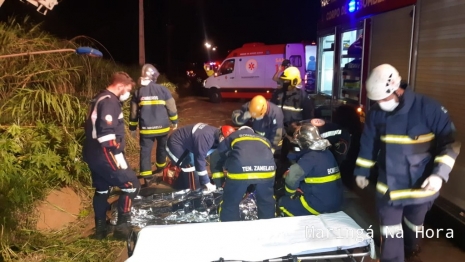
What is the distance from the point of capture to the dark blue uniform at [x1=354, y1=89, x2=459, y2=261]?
311cm

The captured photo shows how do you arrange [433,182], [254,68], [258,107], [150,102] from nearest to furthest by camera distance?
[433,182]
[258,107]
[150,102]
[254,68]

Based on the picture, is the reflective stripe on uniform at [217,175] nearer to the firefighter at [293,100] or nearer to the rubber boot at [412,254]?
the rubber boot at [412,254]

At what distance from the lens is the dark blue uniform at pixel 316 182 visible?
12.2 feet

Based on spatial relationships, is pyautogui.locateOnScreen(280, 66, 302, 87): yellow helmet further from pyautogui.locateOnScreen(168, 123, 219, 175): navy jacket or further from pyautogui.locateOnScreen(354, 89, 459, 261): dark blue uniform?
pyautogui.locateOnScreen(354, 89, 459, 261): dark blue uniform

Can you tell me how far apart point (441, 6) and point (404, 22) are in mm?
662

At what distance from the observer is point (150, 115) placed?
5.75m

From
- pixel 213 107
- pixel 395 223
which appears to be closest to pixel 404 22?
pixel 395 223

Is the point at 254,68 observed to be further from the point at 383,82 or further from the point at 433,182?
the point at 433,182

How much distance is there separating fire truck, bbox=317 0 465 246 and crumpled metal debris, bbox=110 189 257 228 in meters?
1.93

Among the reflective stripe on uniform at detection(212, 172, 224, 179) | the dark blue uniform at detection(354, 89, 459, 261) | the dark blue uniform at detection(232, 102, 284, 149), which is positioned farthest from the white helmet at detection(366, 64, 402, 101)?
the dark blue uniform at detection(232, 102, 284, 149)

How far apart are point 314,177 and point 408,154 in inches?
33.7

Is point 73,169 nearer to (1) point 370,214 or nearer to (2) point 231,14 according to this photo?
(1) point 370,214

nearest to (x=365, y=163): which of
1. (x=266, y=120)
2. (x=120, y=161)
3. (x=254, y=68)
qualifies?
(x=266, y=120)

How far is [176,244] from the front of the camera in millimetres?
2740
